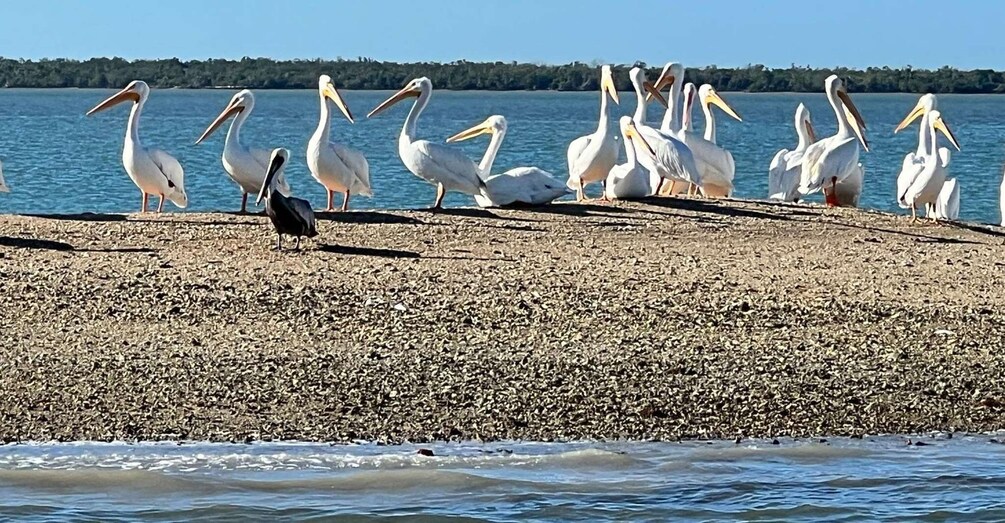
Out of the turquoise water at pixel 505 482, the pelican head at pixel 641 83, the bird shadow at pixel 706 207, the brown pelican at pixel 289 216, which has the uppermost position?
the pelican head at pixel 641 83

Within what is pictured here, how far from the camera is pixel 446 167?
13633 millimetres

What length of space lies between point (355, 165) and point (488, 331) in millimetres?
5769

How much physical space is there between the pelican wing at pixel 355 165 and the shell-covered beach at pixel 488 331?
60.0 inches

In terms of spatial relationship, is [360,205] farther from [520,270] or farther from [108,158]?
[108,158]

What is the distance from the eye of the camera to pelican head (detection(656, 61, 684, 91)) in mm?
17250

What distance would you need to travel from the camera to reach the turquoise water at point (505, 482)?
6.07 meters

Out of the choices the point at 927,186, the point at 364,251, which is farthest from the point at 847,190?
the point at 364,251

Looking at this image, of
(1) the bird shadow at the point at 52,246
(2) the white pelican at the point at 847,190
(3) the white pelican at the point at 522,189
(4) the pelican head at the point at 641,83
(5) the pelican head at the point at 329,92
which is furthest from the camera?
A: (4) the pelican head at the point at 641,83

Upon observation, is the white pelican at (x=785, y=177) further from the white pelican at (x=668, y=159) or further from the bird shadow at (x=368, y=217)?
the bird shadow at (x=368, y=217)

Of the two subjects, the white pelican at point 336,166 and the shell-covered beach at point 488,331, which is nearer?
the shell-covered beach at point 488,331

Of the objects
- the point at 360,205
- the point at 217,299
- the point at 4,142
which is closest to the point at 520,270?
the point at 217,299

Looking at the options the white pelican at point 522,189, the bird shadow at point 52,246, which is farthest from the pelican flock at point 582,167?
the bird shadow at point 52,246

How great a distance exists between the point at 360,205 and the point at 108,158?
16.2 m

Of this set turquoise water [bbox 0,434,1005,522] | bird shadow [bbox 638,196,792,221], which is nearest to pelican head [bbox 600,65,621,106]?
bird shadow [bbox 638,196,792,221]
